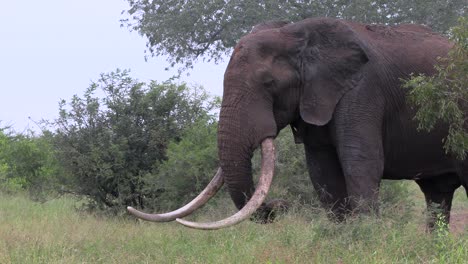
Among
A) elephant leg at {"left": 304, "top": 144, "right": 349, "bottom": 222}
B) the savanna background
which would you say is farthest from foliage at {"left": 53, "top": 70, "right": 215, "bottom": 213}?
elephant leg at {"left": 304, "top": 144, "right": 349, "bottom": 222}

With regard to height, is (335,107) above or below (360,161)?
above

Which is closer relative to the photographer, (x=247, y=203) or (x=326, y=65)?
(x=247, y=203)

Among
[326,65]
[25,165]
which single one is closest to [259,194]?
[326,65]

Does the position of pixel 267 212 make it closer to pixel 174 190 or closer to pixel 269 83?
pixel 269 83

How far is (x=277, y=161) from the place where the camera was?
11680 millimetres

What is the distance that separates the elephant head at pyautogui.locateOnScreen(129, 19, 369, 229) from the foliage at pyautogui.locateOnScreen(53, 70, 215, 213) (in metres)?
3.86

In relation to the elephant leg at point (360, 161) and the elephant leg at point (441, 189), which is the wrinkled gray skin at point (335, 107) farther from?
the elephant leg at point (441, 189)

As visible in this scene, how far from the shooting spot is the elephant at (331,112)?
8031 mm

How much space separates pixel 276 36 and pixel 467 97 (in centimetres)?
184

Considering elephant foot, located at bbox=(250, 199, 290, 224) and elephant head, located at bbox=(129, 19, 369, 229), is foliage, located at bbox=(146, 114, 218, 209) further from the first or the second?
elephant foot, located at bbox=(250, 199, 290, 224)

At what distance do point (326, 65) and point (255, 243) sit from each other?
2033mm

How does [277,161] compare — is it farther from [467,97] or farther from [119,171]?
[467,97]

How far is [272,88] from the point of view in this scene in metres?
8.20

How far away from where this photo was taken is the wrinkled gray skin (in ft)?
26.4
